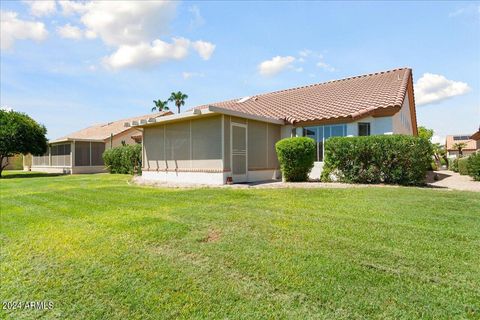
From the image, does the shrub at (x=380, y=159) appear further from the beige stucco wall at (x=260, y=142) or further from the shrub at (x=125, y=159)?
the shrub at (x=125, y=159)

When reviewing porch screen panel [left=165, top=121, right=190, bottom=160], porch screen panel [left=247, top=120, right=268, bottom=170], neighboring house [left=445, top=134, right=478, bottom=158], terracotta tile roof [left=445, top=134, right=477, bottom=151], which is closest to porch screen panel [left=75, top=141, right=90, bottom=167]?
porch screen panel [left=165, top=121, right=190, bottom=160]

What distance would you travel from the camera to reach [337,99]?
16000 millimetres

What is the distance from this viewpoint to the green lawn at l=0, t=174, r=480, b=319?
3020 millimetres

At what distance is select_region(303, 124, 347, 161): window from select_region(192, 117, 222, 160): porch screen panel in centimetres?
459

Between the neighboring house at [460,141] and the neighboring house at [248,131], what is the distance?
42987 mm

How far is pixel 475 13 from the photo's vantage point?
1005 cm

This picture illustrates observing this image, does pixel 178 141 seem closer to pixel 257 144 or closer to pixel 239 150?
pixel 239 150

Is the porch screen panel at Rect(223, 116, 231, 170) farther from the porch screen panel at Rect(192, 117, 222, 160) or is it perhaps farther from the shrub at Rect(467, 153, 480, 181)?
the shrub at Rect(467, 153, 480, 181)

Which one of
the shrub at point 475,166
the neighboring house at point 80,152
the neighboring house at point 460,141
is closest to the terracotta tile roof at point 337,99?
the shrub at point 475,166

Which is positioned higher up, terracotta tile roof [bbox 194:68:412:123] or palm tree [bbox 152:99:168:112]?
palm tree [bbox 152:99:168:112]

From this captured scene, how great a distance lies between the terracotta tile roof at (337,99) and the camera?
13484 mm

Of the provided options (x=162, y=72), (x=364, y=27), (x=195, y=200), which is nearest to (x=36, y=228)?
(x=195, y=200)

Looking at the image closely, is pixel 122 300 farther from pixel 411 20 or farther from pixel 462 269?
pixel 411 20

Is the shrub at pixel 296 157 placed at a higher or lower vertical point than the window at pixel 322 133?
lower
